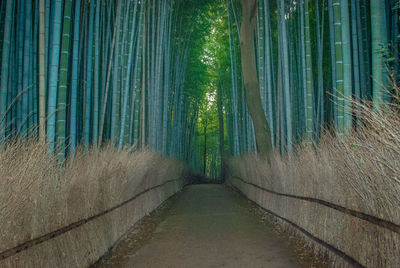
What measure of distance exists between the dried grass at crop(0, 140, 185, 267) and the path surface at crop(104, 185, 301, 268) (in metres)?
0.44

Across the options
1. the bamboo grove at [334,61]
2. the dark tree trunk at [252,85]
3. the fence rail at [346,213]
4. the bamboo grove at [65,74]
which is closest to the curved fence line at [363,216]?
the fence rail at [346,213]

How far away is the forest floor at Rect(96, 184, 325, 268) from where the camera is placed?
11.2ft

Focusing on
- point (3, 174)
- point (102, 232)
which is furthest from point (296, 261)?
point (3, 174)

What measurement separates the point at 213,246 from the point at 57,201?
1825mm

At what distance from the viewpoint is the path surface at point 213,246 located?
3414mm

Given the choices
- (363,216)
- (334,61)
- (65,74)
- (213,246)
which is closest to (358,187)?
(363,216)

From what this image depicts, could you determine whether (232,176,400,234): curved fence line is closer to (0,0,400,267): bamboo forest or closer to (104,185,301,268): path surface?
(0,0,400,267): bamboo forest

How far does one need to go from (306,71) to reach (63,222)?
209 inches

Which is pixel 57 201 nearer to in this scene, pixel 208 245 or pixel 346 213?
pixel 208 245

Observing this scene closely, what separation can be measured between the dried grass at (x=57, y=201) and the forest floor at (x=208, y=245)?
0.26 metres

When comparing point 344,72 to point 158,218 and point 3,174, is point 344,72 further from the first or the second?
point 3,174

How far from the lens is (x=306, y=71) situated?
696cm

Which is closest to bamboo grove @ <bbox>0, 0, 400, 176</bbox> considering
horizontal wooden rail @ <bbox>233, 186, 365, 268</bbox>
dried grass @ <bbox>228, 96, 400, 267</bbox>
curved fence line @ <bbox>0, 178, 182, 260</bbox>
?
dried grass @ <bbox>228, 96, 400, 267</bbox>

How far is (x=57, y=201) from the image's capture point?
8.74 feet
